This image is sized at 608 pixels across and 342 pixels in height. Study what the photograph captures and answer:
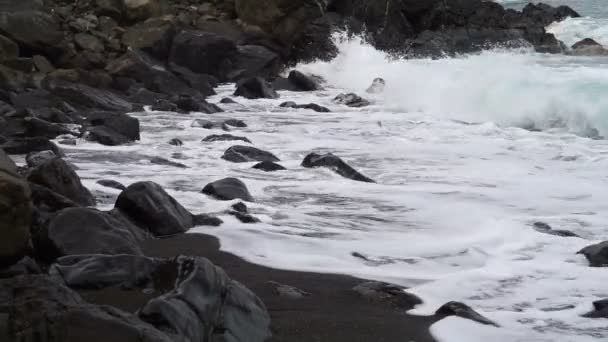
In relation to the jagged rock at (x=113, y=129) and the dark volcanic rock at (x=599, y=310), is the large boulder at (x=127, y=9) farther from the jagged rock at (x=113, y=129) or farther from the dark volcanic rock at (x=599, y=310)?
the dark volcanic rock at (x=599, y=310)

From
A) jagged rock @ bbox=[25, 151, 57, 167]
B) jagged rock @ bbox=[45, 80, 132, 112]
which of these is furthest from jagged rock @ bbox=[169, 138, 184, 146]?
jagged rock @ bbox=[45, 80, 132, 112]

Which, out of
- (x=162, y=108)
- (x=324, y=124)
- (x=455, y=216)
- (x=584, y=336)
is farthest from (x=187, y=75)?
(x=584, y=336)

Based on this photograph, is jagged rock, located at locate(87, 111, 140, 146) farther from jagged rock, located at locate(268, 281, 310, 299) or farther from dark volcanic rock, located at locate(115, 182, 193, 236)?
jagged rock, located at locate(268, 281, 310, 299)

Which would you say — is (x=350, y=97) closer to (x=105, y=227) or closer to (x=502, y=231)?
(x=502, y=231)

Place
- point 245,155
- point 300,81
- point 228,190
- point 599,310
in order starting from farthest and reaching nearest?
1. point 300,81
2. point 245,155
3. point 228,190
4. point 599,310

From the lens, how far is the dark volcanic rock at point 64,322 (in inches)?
113

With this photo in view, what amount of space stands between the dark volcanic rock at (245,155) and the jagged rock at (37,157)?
186cm

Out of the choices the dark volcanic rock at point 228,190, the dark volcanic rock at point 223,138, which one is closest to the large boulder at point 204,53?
the dark volcanic rock at point 223,138

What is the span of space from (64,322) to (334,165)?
551 cm

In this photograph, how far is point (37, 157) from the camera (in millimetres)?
7480

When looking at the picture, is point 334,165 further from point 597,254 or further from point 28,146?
point 597,254

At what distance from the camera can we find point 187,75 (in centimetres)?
1647

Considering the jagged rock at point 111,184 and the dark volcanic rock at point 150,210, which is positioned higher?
the dark volcanic rock at point 150,210

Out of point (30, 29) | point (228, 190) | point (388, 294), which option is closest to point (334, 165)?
point (228, 190)
